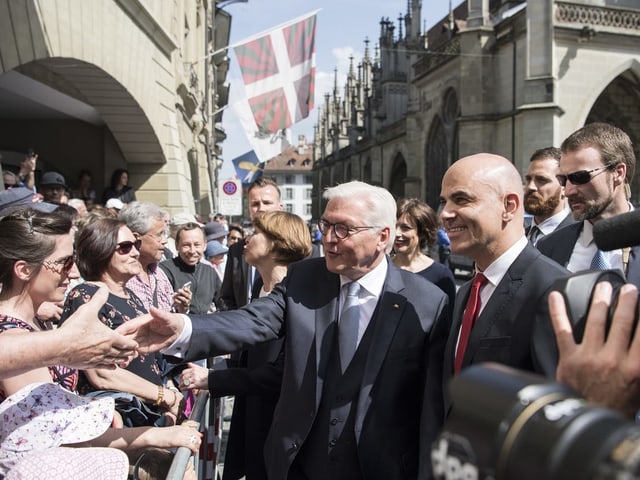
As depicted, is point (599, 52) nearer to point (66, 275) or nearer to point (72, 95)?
point (72, 95)

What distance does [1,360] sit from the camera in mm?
2107

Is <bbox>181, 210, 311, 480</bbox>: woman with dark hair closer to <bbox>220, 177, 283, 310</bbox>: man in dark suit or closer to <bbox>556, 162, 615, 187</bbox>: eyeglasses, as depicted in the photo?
<bbox>220, 177, 283, 310</bbox>: man in dark suit

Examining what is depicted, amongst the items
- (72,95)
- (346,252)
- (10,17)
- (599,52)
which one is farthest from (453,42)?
(346,252)

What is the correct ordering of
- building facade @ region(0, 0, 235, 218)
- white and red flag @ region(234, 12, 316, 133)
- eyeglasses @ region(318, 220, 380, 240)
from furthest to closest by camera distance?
white and red flag @ region(234, 12, 316, 133) → building facade @ region(0, 0, 235, 218) → eyeglasses @ region(318, 220, 380, 240)

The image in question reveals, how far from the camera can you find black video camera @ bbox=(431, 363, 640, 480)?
0.77m

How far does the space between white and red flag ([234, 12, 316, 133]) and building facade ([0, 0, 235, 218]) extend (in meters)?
2.14

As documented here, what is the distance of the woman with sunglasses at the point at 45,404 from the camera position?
227 cm

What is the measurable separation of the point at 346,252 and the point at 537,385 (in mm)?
1952

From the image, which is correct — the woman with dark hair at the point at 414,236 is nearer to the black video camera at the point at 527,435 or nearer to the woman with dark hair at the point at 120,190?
the black video camera at the point at 527,435

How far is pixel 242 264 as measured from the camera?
17.6 feet

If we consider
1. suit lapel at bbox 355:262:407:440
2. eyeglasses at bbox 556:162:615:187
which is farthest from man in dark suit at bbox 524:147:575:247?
suit lapel at bbox 355:262:407:440

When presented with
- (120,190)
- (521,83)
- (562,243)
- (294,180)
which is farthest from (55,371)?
(294,180)

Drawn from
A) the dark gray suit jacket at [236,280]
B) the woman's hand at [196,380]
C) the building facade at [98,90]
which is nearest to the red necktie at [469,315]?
the woman's hand at [196,380]

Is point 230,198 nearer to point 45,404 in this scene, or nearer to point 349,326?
point 349,326
